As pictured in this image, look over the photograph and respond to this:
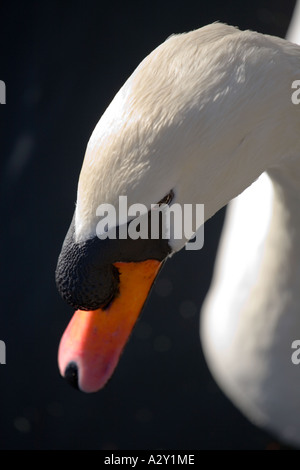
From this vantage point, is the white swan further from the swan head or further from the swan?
the swan head

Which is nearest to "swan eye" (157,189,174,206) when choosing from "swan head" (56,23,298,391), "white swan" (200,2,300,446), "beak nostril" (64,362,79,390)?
"swan head" (56,23,298,391)

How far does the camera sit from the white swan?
1.92 m

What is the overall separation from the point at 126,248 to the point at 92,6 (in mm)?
2462

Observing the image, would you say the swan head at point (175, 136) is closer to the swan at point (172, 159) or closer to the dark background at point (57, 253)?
the swan at point (172, 159)

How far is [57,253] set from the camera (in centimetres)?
323

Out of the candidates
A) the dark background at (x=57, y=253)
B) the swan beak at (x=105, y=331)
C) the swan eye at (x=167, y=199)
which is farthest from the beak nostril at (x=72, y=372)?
the dark background at (x=57, y=253)

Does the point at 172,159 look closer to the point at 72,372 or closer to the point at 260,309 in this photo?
the point at 72,372

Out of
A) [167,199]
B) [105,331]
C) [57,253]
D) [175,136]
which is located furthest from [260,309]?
[57,253]

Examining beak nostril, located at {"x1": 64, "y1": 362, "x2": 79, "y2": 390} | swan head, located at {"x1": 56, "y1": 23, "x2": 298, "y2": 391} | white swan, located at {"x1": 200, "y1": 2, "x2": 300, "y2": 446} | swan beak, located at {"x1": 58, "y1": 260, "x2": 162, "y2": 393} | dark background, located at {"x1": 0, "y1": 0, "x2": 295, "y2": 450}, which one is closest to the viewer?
swan head, located at {"x1": 56, "y1": 23, "x2": 298, "y2": 391}

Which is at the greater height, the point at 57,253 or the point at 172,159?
the point at 57,253

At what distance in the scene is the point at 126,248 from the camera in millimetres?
1501

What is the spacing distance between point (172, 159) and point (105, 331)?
574 mm

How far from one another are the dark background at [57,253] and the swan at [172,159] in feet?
3.94

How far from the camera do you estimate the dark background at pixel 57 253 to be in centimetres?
296
